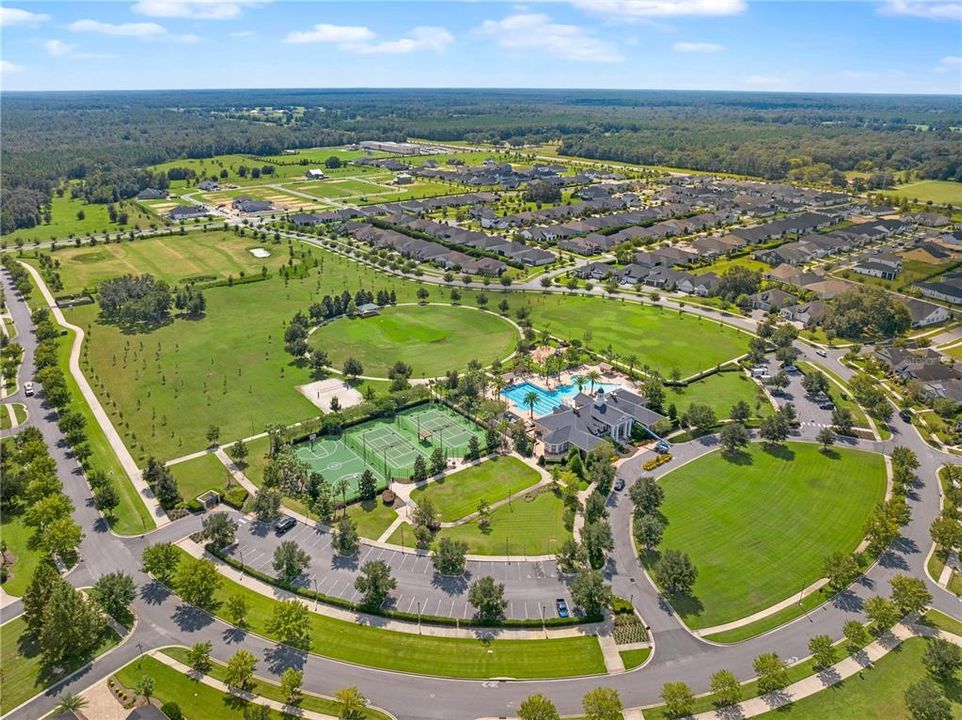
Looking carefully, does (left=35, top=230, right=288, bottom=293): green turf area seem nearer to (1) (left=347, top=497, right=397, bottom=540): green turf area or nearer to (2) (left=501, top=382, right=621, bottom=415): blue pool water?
(2) (left=501, top=382, right=621, bottom=415): blue pool water

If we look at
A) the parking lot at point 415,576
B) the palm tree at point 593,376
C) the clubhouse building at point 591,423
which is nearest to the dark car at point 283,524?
the parking lot at point 415,576

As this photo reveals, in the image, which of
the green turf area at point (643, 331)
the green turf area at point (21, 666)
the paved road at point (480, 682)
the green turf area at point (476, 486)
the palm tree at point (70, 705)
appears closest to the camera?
the palm tree at point (70, 705)

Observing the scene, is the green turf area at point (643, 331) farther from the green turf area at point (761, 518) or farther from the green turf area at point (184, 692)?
the green turf area at point (184, 692)

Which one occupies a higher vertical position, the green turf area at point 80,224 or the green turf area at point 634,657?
the green turf area at point 80,224

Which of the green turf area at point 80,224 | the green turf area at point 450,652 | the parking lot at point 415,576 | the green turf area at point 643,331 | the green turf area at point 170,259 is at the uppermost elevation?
the green turf area at point 80,224

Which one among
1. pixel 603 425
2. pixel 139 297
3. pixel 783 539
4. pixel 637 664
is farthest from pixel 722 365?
pixel 139 297

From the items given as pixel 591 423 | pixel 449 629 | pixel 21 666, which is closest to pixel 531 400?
pixel 591 423

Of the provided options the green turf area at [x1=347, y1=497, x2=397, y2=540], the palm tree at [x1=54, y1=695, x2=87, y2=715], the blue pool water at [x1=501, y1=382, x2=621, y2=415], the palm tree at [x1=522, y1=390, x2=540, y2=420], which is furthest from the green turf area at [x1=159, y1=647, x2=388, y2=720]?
the blue pool water at [x1=501, y1=382, x2=621, y2=415]

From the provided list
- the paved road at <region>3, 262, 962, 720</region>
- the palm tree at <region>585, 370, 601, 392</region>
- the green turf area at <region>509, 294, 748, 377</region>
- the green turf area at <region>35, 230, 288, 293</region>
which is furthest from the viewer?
the green turf area at <region>35, 230, 288, 293</region>
